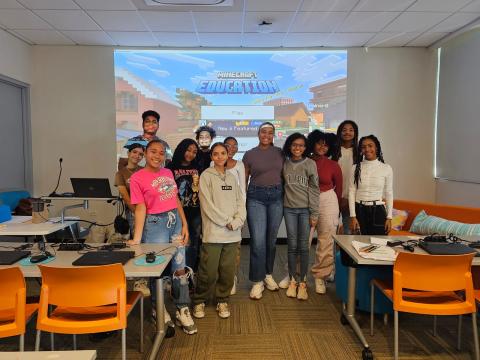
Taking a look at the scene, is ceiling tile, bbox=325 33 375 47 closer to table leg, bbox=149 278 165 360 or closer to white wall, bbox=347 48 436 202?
white wall, bbox=347 48 436 202

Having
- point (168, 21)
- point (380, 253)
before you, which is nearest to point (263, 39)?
point (168, 21)

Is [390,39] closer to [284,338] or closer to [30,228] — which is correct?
[284,338]

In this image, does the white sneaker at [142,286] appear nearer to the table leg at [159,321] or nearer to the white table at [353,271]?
the table leg at [159,321]

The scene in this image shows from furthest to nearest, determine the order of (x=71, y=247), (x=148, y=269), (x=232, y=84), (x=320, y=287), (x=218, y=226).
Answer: (x=232, y=84)
(x=320, y=287)
(x=218, y=226)
(x=71, y=247)
(x=148, y=269)

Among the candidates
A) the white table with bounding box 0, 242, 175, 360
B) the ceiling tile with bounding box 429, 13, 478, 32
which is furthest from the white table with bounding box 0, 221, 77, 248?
the ceiling tile with bounding box 429, 13, 478, 32

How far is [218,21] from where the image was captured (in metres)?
4.07

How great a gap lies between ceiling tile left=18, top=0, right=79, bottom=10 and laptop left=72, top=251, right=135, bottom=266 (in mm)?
2847

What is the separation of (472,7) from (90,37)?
473 cm

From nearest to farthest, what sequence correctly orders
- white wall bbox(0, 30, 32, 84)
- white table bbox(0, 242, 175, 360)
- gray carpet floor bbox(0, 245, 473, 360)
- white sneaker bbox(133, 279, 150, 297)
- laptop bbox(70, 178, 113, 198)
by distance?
white table bbox(0, 242, 175, 360) < gray carpet floor bbox(0, 245, 473, 360) < laptop bbox(70, 178, 113, 198) < white sneaker bbox(133, 279, 150, 297) < white wall bbox(0, 30, 32, 84)

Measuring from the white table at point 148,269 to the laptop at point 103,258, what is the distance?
4 centimetres

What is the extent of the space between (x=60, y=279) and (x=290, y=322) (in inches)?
71.4

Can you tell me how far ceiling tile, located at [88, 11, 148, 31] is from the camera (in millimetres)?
3840

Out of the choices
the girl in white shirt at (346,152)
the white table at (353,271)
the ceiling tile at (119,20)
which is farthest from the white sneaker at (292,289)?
the ceiling tile at (119,20)

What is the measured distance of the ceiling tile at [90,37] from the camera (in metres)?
4.44
